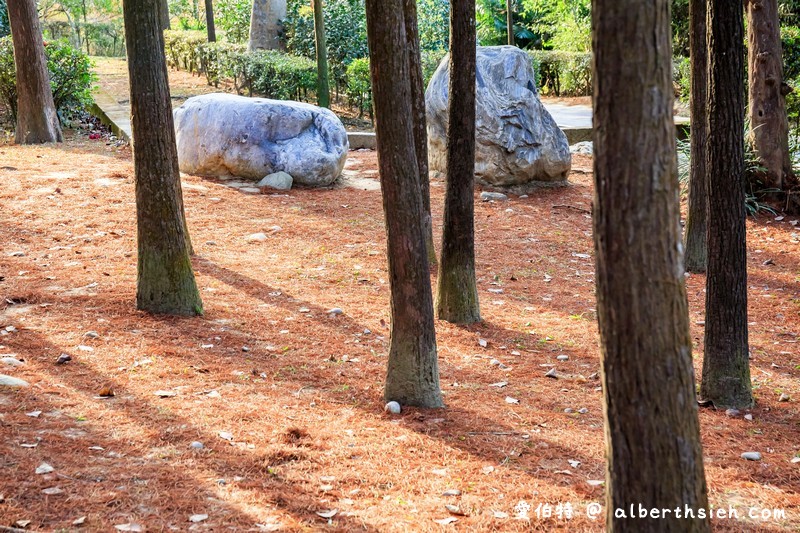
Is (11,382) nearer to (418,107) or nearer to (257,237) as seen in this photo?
(418,107)

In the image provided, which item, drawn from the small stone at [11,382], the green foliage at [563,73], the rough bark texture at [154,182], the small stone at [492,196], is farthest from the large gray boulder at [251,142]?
the green foliage at [563,73]

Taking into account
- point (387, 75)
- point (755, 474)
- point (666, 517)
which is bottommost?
point (755, 474)

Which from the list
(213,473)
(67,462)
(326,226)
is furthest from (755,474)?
(326,226)

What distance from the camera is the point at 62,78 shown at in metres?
15.0

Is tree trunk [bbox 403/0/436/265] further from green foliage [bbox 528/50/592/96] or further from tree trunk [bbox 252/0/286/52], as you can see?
green foliage [bbox 528/50/592/96]

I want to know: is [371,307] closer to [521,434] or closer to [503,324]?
[503,324]

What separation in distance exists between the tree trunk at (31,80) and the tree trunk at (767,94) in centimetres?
1077

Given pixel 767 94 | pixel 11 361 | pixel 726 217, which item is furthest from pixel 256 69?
pixel 726 217

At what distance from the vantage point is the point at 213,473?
13.1 ft

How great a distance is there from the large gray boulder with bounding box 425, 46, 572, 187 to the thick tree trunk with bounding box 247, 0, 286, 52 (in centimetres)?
1017

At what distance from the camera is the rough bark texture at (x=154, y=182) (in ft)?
20.3

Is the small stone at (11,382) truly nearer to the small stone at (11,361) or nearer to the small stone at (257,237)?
the small stone at (11,361)

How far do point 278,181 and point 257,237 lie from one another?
7.63 feet

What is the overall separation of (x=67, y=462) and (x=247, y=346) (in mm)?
2213
